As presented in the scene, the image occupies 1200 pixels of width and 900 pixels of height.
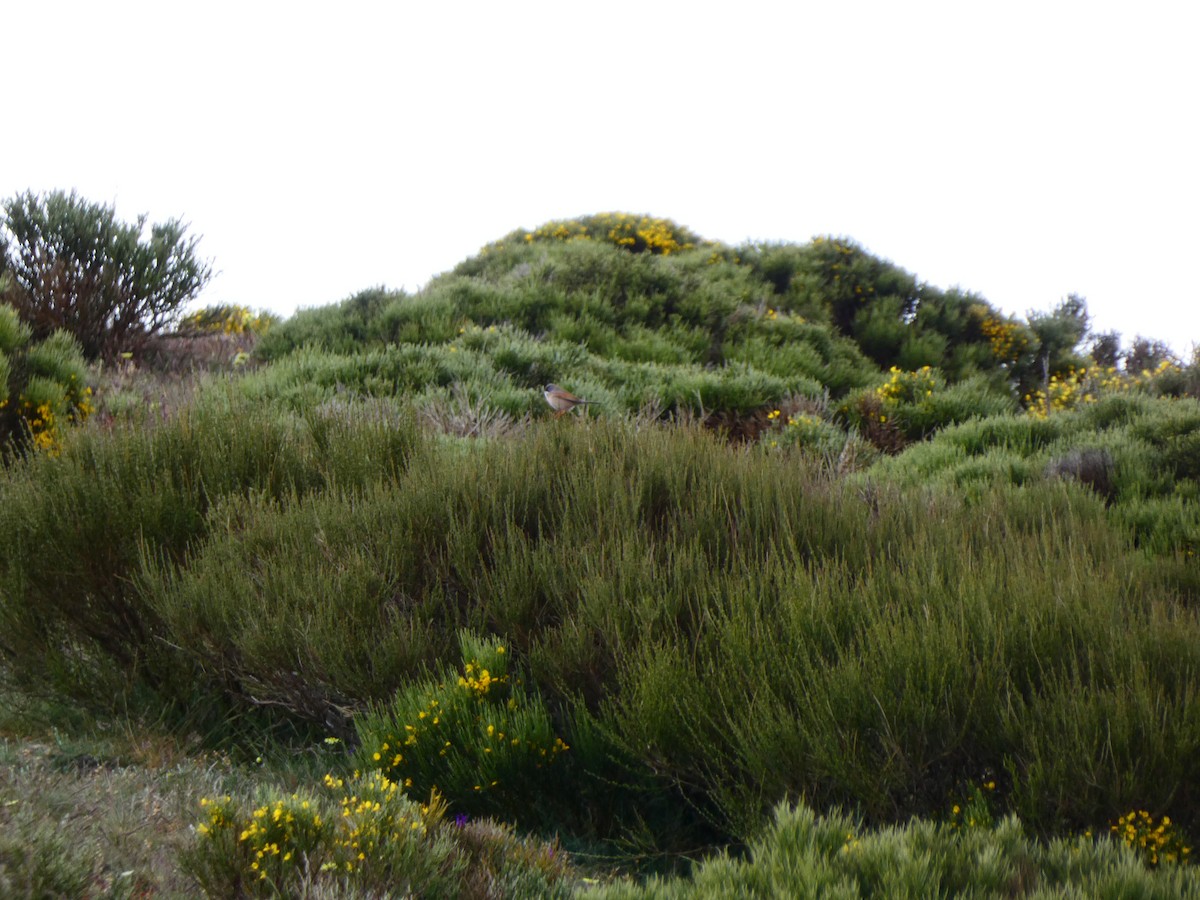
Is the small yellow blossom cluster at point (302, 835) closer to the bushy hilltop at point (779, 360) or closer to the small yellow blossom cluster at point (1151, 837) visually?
the small yellow blossom cluster at point (1151, 837)

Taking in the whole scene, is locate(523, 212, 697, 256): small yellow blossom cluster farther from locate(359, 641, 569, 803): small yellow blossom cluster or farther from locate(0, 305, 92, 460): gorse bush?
locate(359, 641, 569, 803): small yellow blossom cluster

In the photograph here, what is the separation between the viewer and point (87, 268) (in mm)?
12578

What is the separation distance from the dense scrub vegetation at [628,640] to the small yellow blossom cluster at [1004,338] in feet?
31.8

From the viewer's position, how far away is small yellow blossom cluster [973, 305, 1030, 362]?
1791 centimetres

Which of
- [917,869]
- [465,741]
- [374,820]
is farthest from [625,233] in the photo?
[917,869]

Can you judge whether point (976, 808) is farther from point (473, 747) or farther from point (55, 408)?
point (55, 408)

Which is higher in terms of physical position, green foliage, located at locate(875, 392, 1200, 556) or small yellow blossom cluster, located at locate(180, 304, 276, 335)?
small yellow blossom cluster, located at locate(180, 304, 276, 335)

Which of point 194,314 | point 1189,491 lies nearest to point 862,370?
point 1189,491

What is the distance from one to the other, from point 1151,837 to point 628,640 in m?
1.97

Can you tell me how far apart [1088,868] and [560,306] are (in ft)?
40.5

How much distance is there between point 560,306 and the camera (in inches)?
573

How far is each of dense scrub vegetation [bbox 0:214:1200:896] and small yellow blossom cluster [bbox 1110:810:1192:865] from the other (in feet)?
0.05

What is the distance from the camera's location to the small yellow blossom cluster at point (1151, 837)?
3.13 meters

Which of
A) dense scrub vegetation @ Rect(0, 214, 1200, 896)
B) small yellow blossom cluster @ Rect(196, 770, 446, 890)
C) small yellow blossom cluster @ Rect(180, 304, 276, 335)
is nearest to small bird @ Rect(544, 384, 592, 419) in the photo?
dense scrub vegetation @ Rect(0, 214, 1200, 896)
